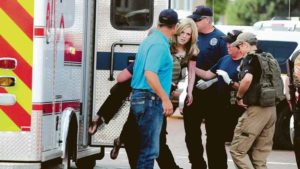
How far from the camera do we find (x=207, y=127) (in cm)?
1214

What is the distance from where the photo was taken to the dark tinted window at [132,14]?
11.9 m

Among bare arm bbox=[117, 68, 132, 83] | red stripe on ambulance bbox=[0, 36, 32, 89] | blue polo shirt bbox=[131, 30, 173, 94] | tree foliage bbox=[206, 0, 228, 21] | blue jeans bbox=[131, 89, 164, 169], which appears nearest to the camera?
red stripe on ambulance bbox=[0, 36, 32, 89]

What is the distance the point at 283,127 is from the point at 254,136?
18.5 feet

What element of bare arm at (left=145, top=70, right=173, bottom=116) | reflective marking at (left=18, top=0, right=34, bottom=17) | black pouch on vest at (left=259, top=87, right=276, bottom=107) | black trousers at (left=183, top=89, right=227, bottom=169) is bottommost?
black trousers at (left=183, top=89, right=227, bottom=169)

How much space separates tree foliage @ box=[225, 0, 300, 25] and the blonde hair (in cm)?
5429

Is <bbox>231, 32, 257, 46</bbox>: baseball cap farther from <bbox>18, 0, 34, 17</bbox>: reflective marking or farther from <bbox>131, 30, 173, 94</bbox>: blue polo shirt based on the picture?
<bbox>18, 0, 34, 17</bbox>: reflective marking

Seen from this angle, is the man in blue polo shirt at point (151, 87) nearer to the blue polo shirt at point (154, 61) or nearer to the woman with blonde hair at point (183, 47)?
the blue polo shirt at point (154, 61)

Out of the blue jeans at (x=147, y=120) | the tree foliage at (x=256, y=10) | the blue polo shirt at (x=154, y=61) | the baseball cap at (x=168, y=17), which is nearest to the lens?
the blue polo shirt at (x=154, y=61)

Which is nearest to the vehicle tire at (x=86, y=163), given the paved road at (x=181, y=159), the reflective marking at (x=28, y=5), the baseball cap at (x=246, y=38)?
the paved road at (x=181, y=159)

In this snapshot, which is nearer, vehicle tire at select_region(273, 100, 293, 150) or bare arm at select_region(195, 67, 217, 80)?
bare arm at select_region(195, 67, 217, 80)

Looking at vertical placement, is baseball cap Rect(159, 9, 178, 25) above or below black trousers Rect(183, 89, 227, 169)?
above

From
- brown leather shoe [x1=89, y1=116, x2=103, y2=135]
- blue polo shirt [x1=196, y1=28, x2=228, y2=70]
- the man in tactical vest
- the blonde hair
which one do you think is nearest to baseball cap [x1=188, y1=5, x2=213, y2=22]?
blue polo shirt [x1=196, y1=28, x2=228, y2=70]

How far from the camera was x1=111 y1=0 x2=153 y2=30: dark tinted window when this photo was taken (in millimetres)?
11906

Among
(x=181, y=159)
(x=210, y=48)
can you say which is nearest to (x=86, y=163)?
(x=181, y=159)
